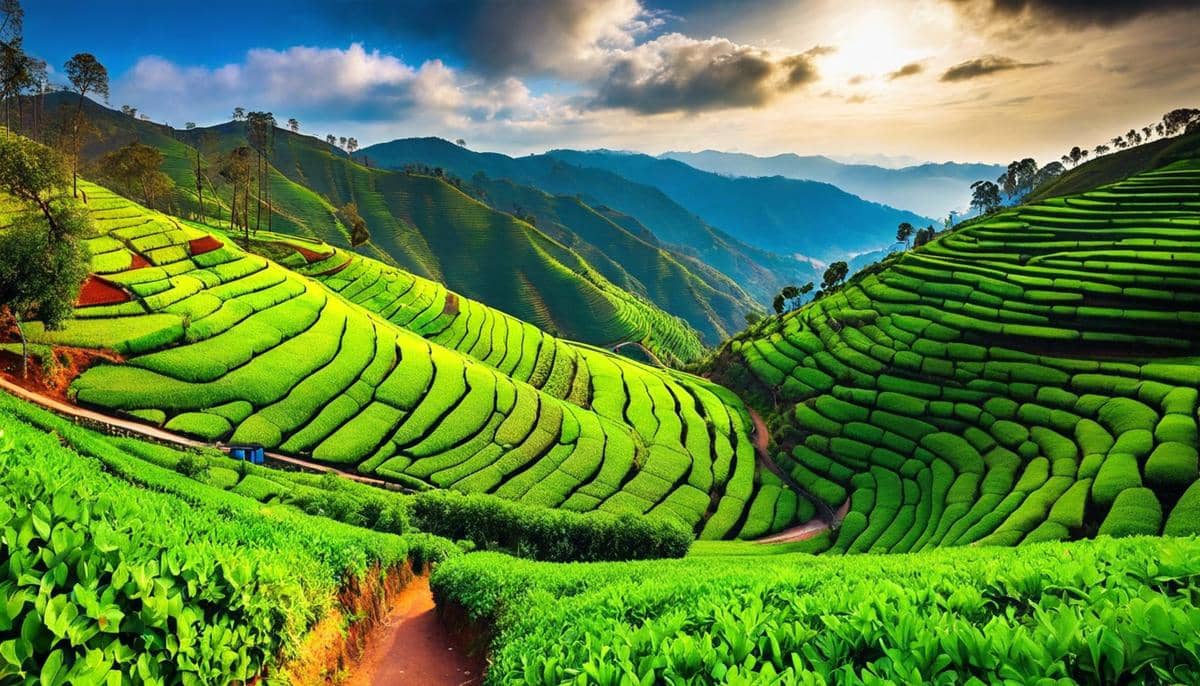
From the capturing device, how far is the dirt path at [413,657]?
13188 mm

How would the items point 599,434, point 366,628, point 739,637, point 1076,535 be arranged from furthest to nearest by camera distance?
1. point 599,434
2. point 1076,535
3. point 366,628
4. point 739,637

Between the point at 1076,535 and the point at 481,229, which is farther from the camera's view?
the point at 481,229

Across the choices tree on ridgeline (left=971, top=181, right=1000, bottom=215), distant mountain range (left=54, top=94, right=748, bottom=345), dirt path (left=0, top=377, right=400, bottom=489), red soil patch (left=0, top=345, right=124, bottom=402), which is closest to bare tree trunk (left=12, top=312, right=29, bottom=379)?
red soil patch (left=0, top=345, right=124, bottom=402)

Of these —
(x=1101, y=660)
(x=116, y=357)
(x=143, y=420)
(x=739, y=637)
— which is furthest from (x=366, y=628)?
(x=116, y=357)

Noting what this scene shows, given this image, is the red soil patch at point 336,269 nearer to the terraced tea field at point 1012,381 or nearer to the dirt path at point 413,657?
the terraced tea field at point 1012,381

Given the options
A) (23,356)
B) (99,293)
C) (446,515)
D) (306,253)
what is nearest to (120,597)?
(446,515)

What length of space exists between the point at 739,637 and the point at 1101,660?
252 cm

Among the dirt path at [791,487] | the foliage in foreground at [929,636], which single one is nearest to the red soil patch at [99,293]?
the foliage in foreground at [929,636]

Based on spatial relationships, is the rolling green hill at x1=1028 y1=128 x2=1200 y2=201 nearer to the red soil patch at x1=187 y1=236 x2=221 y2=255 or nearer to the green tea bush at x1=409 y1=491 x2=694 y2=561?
the green tea bush at x1=409 y1=491 x2=694 y2=561

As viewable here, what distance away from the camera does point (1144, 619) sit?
3.78 meters

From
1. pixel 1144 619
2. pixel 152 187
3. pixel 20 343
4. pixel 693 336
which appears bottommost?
pixel 693 336

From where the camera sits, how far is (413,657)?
1439 cm

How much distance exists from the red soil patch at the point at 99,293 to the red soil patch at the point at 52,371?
5.96m

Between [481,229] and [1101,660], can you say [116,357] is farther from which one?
[481,229]
